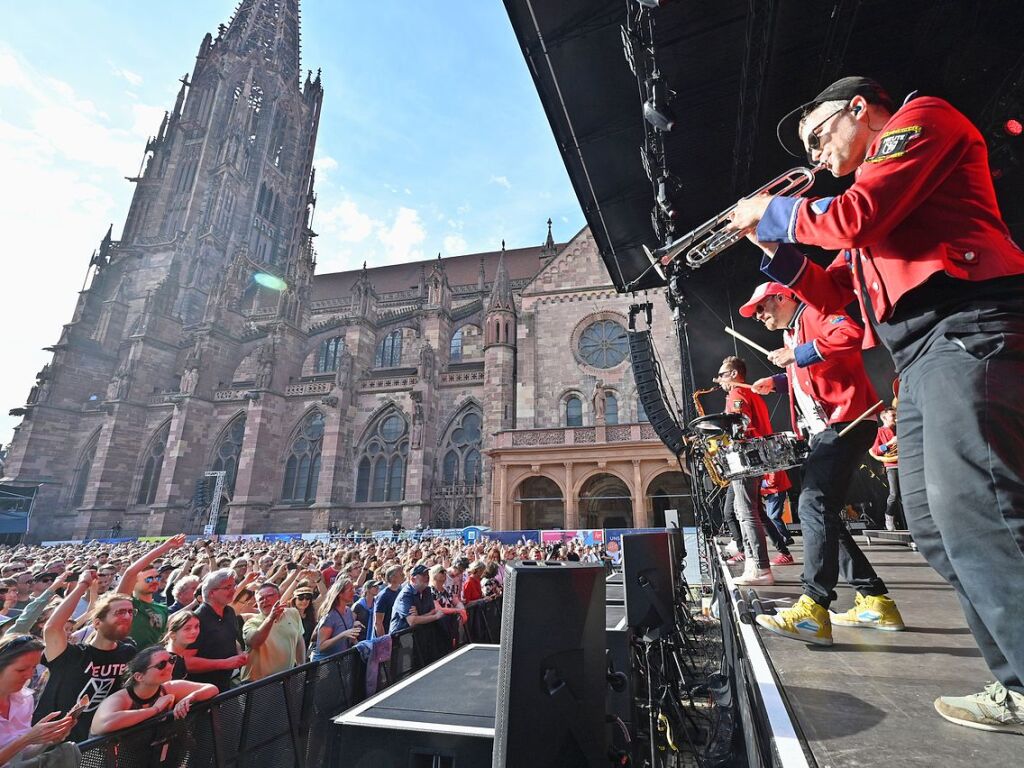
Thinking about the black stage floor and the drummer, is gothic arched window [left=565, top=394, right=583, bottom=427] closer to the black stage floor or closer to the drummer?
the drummer

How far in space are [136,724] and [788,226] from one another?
3662 mm

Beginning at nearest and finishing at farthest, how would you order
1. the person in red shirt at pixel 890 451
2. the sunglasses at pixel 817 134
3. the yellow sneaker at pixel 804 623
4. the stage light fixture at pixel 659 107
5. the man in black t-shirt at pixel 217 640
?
1. the sunglasses at pixel 817 134
2. the yellow sneaker at pixel 804 623
3. the man in black t-shirt at pixel 217 640
4. the stage light fixture at pixel 659 107
5. the person in red shirt at pixel 890 451

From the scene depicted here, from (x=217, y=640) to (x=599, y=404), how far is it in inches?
685

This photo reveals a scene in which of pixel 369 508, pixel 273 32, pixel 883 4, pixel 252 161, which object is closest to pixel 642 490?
pixel 369 508

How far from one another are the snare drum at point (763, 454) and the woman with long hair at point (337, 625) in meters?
3.78

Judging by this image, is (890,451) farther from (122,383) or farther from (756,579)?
(122,383)

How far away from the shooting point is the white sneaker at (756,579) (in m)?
3.43

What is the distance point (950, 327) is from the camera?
4.28ft

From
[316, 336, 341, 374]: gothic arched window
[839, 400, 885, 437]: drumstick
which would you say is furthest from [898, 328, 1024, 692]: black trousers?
[316, 336, 341, 374]: gothic arched window

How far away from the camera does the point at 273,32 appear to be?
46281mm

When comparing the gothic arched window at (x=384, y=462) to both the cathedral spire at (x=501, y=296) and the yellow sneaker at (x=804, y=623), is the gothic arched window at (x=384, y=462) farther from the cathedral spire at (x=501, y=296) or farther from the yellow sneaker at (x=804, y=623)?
the yellow sneaker at (x=804, y=623)

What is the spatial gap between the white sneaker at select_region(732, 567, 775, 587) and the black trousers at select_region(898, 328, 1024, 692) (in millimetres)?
2199

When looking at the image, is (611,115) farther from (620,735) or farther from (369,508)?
(369,508)

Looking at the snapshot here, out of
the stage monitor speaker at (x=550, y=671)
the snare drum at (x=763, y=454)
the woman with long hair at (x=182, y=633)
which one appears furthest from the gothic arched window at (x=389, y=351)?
the stage monitor speaker at (x=550, y=671)
